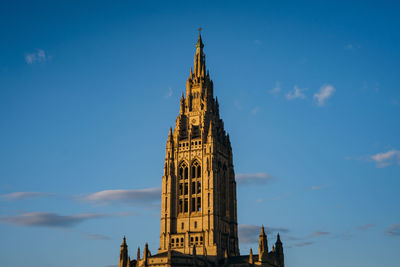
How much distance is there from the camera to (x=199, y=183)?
104 meters

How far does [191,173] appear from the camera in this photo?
340ft

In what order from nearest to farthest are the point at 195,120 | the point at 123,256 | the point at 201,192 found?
the point at 123,256 → the point at 201,192 → the point at 195,120

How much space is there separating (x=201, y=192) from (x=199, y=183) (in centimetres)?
339

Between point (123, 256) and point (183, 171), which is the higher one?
point (183, 171)

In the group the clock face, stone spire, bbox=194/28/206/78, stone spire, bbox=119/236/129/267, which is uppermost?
stone spire, bbox=194/28/206/78

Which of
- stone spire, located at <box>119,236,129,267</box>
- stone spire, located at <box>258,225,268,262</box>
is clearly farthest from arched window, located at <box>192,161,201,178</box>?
stone spire, located at <box>119,236,129,267</box>

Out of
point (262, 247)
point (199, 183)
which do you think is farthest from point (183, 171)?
point (262, 247)

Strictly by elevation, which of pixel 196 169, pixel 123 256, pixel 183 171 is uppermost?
pixel 196 169

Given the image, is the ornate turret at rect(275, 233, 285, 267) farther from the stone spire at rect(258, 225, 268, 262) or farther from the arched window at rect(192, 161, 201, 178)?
the arched window at rect(192, 161, 201, 178)

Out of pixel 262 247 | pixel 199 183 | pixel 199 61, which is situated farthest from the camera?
pixel 199 61

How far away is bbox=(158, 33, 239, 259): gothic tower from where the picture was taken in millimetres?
97688

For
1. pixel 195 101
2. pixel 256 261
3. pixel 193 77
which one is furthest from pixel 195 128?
pixel 256 261

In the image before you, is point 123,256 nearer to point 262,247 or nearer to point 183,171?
point 183,171

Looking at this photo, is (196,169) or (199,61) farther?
(199,61)
